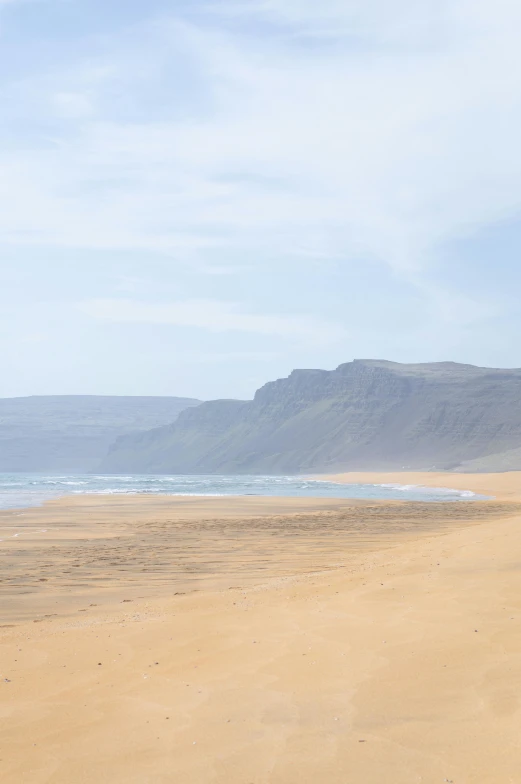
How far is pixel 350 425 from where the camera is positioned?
13762cm

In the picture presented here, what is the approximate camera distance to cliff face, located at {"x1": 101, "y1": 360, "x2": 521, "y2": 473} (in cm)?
12125

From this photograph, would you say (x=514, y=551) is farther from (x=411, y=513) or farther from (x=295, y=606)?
(x=411, y=513)

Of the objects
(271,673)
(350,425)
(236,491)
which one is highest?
(350,425)

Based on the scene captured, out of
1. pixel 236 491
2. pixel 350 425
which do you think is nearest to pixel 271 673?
pixel 236 491

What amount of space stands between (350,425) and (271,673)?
133668mm

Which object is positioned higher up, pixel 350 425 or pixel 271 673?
pixel 350 425

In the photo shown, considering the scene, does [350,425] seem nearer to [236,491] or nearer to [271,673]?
[236,491]

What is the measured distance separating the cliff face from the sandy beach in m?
82.5

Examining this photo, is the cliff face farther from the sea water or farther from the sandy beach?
the sandy beach

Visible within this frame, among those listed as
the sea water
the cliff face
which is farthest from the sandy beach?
the cliff face

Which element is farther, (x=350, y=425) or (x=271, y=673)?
(x=350, y=425)

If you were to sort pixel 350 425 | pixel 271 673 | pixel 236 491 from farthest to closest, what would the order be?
pixel 350 425
pixel 236 491
pixel 271 673

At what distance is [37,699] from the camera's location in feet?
16.3

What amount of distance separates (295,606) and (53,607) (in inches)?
129
